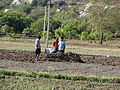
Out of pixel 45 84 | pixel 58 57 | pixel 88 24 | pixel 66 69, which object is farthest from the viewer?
pixel 88 24

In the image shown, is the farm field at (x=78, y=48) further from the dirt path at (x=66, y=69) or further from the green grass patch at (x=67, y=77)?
the green grass patch at (x=67, y=77)

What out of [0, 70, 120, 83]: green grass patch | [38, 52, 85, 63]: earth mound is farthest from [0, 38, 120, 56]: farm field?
[0, 70, 120, 83]: green grass patch

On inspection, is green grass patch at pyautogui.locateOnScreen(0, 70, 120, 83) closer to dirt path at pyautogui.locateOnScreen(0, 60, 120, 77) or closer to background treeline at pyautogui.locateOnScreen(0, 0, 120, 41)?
dirt path at pyautogui.locateOnScreen(0, 60, 120, 77)

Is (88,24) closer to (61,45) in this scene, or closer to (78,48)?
(78,48)

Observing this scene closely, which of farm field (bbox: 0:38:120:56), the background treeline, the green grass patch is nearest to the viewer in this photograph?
the green grass patch

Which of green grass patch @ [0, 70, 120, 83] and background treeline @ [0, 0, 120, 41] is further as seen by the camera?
background treeline @ [0, 0, 120, 41]

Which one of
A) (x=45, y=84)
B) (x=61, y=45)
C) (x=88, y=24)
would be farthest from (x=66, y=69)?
(x=88, y=24)

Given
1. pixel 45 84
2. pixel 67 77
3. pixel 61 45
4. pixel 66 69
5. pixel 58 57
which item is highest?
pixel 45 84

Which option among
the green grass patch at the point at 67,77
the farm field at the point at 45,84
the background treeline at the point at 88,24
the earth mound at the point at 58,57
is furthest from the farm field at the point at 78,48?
the farm field at the point at 45,84

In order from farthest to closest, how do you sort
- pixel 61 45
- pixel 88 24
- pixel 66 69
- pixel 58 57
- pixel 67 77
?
pixel 88 24 < pixel 61 45 < pixel 58 57 < pixel 66 69 < pixel 67 77

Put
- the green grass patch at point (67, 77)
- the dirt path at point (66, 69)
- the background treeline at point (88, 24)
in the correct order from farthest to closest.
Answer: the background treeline at point (88, 24)
the dirt path at point (66, 69)
the green grass patch at point (67, 77)

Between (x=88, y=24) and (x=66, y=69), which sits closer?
(x=66, y=69)

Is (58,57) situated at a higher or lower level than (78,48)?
higher

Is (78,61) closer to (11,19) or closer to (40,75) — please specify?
(40,75)
